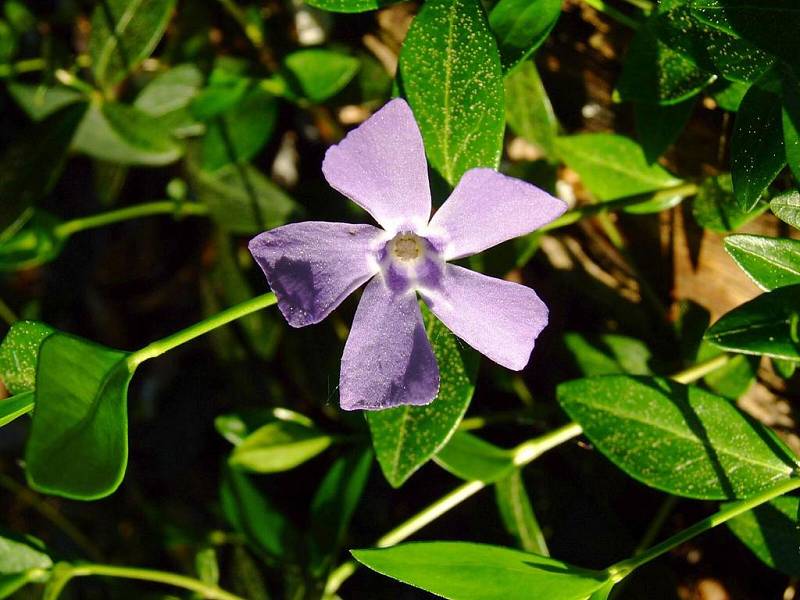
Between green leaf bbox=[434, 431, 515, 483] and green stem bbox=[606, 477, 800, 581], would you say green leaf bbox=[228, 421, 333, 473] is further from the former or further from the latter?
green stem bbox=[606, 477, 800, 581]

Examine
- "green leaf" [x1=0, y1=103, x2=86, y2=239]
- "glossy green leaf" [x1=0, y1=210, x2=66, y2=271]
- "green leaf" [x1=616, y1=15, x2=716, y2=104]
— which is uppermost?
"green leaf" [x1=616, y1=15, x2=716, y2=104]

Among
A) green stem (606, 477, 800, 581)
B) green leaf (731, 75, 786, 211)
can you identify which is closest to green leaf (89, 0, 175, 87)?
green leaf (731, 75, 786, 211)

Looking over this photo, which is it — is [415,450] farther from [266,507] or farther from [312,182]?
[312,182]

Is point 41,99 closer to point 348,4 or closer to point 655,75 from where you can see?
point 348,4

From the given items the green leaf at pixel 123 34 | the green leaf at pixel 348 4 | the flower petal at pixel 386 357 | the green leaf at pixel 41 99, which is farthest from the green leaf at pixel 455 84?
the green leaf at pixel 41 99

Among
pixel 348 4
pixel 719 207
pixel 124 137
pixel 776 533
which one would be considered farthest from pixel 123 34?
pixel 776 533

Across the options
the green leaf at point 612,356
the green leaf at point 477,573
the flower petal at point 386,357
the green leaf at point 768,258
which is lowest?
the green leaf at point 612,356

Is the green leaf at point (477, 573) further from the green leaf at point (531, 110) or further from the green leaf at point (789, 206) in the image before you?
the green leaf at point (531, 110)

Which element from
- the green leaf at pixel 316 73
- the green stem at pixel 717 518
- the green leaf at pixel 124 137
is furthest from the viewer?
the green leaf at pixel 124 137
